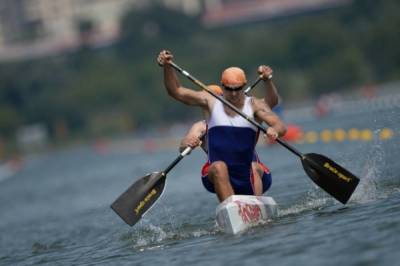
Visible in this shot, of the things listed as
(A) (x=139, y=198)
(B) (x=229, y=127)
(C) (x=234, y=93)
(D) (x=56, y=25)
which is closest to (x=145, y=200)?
(A) (x=139, y=198)

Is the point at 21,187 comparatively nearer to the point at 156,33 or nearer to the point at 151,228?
the point at 151,228

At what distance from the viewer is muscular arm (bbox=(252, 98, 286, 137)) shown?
1590 cm

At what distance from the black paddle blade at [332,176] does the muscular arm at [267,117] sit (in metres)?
0.89

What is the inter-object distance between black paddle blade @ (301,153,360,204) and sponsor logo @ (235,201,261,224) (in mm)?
1145

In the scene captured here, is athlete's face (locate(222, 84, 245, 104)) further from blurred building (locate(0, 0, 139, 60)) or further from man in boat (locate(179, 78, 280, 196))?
blurred building (locate(0, 0, 139, 60))

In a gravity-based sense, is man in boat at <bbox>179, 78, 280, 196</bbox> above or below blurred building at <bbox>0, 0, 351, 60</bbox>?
below

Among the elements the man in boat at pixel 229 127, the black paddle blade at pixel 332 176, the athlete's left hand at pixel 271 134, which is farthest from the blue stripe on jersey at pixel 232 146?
the black paddle blade at pixel 332 176

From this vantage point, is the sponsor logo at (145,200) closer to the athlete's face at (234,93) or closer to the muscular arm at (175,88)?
the muscular arm at (175,88)

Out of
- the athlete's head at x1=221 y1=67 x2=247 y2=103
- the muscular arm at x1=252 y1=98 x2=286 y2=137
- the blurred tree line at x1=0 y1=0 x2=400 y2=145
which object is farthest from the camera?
the blurred tree line at x1=0 y1=0 x2=400 y2=145

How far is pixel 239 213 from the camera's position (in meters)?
15.5

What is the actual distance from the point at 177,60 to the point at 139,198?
98.6 m

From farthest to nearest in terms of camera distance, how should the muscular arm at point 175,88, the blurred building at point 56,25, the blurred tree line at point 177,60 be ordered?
the blurred building at point 56,25
the blurred tree line at point 177,60
the muscular arm at point 175,88

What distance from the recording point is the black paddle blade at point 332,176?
16.4 m

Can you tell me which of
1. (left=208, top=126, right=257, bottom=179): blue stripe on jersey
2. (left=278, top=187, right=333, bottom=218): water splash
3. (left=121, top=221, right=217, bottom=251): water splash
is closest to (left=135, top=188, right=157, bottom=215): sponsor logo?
(left=121, top=221, right=217, bottom=251): water splash
